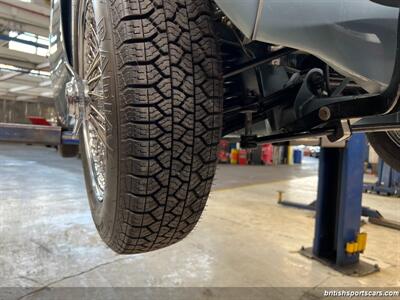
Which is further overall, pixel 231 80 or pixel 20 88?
pixel 20 88

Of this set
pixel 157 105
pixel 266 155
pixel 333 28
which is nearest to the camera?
pixel 333 28

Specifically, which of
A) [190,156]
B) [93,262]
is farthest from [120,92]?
[93,262]

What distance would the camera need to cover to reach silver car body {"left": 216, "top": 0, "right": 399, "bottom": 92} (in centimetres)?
65

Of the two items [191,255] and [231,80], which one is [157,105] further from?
[191,255]

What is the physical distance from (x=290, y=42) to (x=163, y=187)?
0.43 m

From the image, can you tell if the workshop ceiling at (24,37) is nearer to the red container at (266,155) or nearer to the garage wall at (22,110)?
the garage wall at (22,110)

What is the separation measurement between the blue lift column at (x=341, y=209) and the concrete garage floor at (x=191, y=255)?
165 millimetres

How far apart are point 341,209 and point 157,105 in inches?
96.8

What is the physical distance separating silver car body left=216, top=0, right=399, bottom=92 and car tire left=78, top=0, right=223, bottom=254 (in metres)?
0.15

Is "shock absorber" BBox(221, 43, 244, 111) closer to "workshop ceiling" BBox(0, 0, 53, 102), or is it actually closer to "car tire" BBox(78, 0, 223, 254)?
"car tire" BBox(78, 0, 223, 254)

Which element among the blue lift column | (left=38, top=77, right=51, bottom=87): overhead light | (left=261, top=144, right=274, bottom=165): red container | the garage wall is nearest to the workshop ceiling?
(left=38, top=77, right=51, bottom=87): overhead light

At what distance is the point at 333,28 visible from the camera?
26.4 inches

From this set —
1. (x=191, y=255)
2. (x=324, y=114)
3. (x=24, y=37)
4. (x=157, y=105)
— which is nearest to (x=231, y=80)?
(x=324, y=114)

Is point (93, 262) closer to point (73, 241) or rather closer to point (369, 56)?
point (73, 241)
